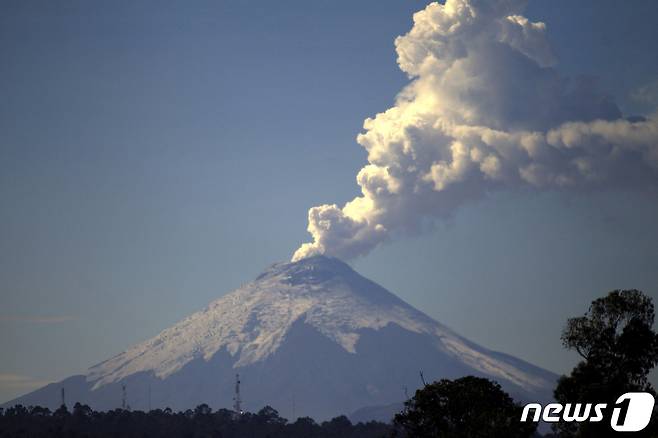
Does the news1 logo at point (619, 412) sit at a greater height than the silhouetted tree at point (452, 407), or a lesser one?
lesser

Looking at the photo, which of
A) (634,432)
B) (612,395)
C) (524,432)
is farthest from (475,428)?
(634,432)

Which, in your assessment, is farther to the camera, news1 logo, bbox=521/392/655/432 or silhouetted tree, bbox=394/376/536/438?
silhouetted tree, bbox=394/376/536/438

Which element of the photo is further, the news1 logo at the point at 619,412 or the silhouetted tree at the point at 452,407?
the silhouetted tree at the point at 452,407

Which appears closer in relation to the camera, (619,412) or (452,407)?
(619,412)

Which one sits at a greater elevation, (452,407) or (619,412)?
(452,407)

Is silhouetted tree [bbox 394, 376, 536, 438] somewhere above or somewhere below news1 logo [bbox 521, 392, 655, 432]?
above
